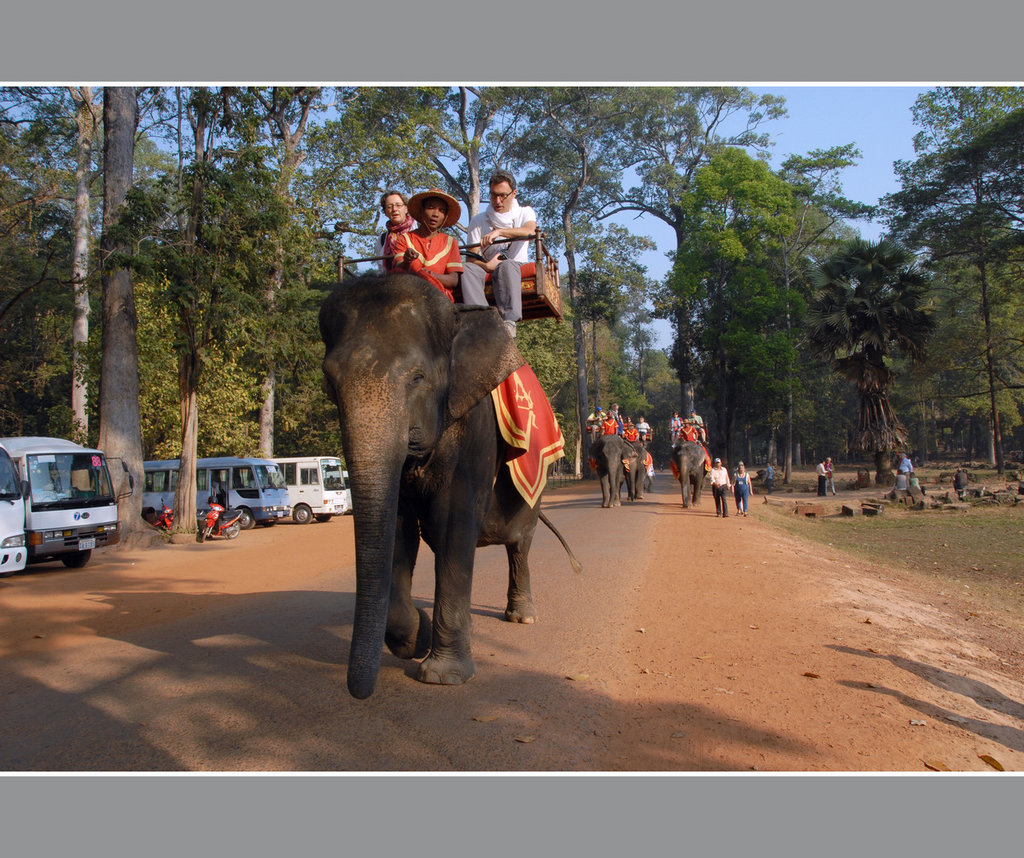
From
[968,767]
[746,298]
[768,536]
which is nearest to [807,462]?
[746,298]

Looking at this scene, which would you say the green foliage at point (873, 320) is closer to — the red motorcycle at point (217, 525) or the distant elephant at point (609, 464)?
the distant elephant at point (609, 464)

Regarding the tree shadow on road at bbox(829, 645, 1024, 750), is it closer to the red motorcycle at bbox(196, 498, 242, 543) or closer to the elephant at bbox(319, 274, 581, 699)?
the elephant at bbox(319, 274, 581, 699)

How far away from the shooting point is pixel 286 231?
19.5m

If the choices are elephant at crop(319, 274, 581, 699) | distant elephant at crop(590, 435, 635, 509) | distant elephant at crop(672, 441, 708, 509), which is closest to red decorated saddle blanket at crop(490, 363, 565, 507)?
elephant at crop(319, 274, 581, 699)

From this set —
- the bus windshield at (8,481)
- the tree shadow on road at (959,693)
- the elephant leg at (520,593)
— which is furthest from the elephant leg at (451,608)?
the bus windshield at (8,481)

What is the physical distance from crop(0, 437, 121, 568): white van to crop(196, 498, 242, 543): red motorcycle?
390 centimetres

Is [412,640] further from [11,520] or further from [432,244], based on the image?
[11,520]

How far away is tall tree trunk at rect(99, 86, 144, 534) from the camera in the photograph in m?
16.5

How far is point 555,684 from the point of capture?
514cm

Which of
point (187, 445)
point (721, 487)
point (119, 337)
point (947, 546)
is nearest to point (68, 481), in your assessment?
point (119, 337)

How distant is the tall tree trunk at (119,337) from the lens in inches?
648

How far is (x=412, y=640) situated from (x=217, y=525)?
625 inches

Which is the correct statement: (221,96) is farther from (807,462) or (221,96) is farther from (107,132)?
(807,462)

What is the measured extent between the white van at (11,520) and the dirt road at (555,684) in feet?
6.60
